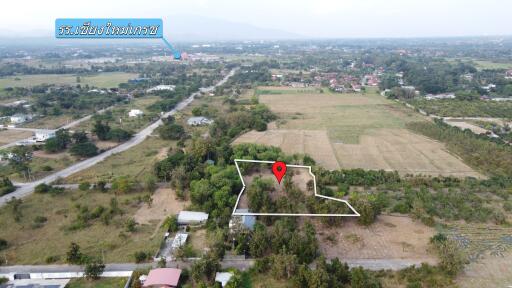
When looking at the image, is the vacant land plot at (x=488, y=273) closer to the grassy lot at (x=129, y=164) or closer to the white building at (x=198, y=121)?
the grassy lot at (x=129, y=164)

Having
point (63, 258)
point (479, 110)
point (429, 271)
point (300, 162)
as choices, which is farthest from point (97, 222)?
point (479, 110)

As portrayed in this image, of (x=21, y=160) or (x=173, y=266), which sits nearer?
(x=173, y=266)

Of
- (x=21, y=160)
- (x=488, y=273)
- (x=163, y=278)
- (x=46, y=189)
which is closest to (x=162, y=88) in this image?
(x=21, y=160)

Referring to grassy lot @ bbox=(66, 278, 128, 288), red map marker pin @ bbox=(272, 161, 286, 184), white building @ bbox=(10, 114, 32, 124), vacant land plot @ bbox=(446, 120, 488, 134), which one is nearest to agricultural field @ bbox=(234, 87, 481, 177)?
vacant land plot @ bbox=(446, 120, 488, 134)

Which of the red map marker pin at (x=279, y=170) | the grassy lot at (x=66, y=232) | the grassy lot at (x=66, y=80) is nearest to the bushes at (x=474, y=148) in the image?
the red map marker pin at (x=279, y=170)

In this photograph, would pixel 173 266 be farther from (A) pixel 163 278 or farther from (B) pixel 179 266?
(A) pixel 163 278
